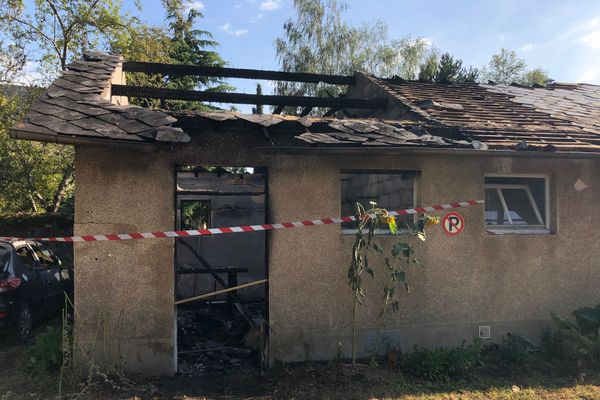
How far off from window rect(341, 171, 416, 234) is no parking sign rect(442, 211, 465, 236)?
0.52 m

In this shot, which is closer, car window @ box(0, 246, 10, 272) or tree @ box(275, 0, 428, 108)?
car window @ box(0, 246, 10, 272)

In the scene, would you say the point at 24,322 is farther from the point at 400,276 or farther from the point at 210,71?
the point at 400,276

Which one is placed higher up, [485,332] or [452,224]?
[452,224]

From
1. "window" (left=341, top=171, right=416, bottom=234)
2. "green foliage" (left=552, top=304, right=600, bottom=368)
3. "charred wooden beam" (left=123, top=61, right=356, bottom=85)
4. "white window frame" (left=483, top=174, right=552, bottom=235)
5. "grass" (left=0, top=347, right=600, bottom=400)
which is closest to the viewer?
"grass" (left=0, top=347, right=600, bottom=400)

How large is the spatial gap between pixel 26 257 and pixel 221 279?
133 inches

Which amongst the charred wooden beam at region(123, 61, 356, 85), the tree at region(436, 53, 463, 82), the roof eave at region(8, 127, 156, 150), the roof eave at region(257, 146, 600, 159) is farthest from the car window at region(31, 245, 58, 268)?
the tree at region(436, 53, 463, 82)

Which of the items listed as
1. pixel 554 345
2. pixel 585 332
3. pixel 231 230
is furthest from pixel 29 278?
pixel 585 332

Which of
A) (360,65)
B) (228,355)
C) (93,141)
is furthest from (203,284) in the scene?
(360,65)

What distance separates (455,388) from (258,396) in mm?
2193

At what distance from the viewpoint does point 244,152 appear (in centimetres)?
552

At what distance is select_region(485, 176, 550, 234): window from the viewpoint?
6.50 meters

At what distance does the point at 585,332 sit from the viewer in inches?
226

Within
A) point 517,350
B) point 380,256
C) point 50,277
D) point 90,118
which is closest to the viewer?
point 90,118

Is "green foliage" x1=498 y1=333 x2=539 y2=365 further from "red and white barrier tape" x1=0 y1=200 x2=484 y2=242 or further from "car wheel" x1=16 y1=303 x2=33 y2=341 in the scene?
"car wheel" x1=16 y1=303 x2=33 y2=341
